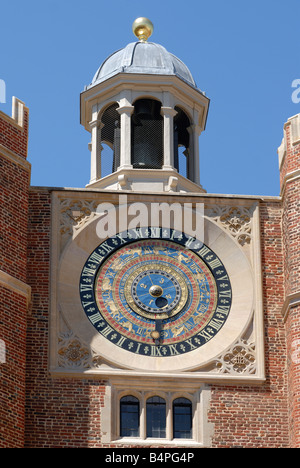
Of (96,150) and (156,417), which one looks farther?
(96,150)

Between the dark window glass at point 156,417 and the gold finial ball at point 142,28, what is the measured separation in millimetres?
12892

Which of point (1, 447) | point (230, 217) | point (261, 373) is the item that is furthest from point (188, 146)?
point (1, 447)

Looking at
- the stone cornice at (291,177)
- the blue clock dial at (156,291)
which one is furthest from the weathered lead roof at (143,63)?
the blue clock dial at (156,291)

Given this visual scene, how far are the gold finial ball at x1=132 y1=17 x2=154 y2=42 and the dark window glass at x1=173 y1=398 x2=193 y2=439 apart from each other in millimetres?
12879

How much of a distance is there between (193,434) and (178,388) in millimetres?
1171

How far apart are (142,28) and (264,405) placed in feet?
44.4

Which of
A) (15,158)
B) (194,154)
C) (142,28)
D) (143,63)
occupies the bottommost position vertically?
(15,158)

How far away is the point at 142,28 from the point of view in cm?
5316

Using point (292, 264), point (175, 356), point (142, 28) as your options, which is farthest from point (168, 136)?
point (175, 356)

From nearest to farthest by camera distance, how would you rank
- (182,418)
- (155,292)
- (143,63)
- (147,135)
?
(182,418), (155,292), (147,135), (143,63)

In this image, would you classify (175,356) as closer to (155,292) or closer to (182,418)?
(182,418)

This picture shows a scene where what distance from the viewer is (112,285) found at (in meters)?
45.9

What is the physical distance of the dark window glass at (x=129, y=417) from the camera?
144 ft

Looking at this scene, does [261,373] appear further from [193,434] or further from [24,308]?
[24,308]
